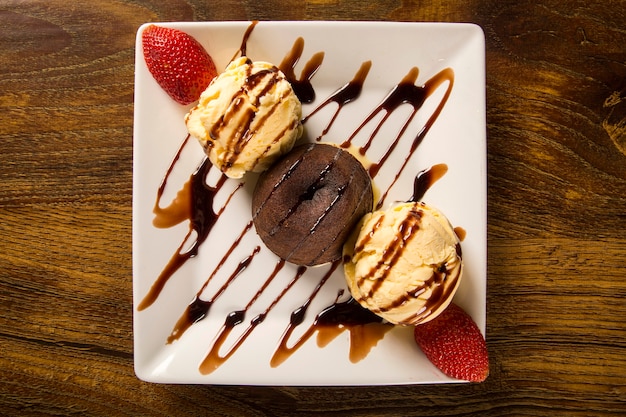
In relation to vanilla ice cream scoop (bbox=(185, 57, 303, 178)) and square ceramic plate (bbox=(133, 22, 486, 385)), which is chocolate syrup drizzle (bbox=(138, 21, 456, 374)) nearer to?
square ceramic plate (bbox=(133, 22, 486, 385))

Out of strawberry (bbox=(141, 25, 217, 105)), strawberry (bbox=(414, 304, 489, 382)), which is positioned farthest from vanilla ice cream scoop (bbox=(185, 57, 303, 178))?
strawberry (bbox=(414, 304, 489, 382))

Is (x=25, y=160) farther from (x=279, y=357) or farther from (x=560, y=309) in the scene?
(x=560, y=309)

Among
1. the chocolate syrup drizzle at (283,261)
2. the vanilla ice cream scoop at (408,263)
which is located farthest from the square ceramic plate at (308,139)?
the vanilla ice cream scoop at (408,263)

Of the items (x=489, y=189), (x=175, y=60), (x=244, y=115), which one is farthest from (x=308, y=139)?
(x=489, y=189)

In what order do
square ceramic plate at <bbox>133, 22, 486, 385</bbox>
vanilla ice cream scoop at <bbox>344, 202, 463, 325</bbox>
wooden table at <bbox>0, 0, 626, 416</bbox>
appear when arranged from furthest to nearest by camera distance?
wooden table at <bbox>0, 0, 626, 416</bbox> < square ceramic plate at <bbox>133, 22, 486, 385</bbox> < vanilla ice cream scoop at <bbox>344, 202, 463, 325</bbox>

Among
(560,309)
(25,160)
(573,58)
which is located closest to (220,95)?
(25,160)

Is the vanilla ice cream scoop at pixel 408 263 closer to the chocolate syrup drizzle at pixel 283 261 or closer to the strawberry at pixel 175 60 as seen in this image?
the chocolate syrup drizzle at pixel 283 261
